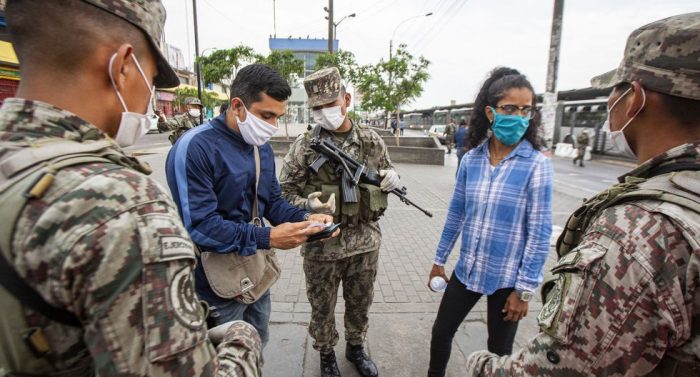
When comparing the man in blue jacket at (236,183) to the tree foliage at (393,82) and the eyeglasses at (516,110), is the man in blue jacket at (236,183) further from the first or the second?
the tree foliage at (393,82)

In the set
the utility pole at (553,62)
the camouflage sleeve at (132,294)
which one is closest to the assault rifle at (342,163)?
the camouflage sleeve at (132,294)

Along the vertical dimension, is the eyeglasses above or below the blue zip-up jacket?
above

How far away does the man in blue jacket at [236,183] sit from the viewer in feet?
5.42

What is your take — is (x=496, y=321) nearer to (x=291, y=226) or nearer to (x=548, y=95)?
(x=291, y=226)

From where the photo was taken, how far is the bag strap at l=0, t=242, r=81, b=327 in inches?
26.2

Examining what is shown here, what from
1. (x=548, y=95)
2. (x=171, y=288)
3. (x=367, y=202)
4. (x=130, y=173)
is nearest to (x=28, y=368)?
(x=171, y=288)

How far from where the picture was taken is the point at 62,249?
26.2 inches

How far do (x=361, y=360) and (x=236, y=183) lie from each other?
1.61 m

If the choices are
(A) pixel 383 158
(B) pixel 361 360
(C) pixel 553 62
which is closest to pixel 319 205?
(A) pixel 383 158

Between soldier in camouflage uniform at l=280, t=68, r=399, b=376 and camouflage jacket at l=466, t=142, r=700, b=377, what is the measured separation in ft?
4.88

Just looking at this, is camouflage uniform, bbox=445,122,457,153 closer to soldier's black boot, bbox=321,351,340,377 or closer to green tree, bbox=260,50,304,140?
green tree, bbox=260,50,304,140

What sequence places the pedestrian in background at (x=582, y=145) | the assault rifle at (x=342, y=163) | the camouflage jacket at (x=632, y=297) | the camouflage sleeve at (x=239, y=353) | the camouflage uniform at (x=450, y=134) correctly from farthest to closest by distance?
1. the camouflage uniform at (x=450, y=134)
2. the pedestrian in background at (x=582, y=145)
3. the assault rifle at (x=342, y=163)
4. the camouflage sleeve at (x=239, y=353)
5. the camouflage jacket at (x=632, y=297)

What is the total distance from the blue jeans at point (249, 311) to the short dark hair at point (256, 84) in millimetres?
1111

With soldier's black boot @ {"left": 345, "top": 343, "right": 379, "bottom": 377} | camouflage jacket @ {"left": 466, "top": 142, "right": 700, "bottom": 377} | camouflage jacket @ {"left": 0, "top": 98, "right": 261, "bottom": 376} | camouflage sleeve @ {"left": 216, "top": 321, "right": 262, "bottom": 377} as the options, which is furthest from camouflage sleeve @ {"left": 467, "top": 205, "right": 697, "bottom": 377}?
soldier's black boot @ {"left": 345, "top": 343, "right": 379, "bottom": 377}
